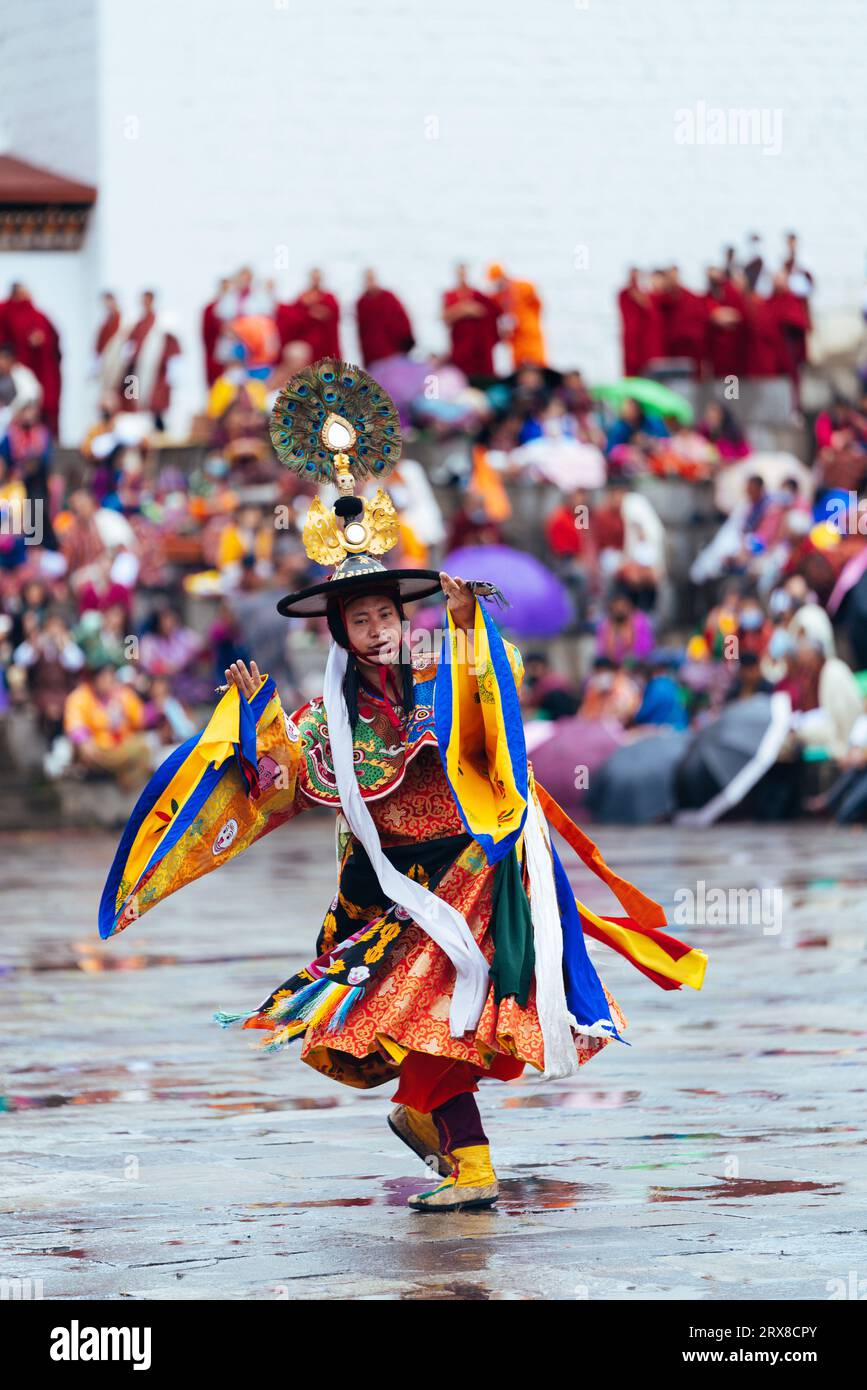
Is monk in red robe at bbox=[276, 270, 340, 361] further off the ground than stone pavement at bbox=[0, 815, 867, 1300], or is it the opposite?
monk in red robe at bbox=[276, 270, 340, 361]

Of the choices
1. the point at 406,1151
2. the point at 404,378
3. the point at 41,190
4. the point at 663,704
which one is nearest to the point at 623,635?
the point at 663,704

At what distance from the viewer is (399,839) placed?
6.39m

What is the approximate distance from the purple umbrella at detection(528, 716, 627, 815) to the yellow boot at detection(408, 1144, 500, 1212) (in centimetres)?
1273

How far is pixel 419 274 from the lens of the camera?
1201 inches

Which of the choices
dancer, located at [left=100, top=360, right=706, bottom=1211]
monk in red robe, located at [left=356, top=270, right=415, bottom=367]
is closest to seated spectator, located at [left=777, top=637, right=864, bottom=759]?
monk in red robe, located at [left=356, top=270, right=415, bottom=367]

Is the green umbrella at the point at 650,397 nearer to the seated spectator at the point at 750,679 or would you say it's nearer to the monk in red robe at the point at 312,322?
the monk in red robe at the point at 312,322

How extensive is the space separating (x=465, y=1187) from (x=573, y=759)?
12884 millimetres

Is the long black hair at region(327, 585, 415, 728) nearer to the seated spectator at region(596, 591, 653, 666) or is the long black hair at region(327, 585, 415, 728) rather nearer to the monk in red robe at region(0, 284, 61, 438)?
the seated spectator at region(596, 591, 653, 666)

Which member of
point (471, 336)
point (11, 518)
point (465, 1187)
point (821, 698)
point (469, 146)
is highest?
point (469, 146)

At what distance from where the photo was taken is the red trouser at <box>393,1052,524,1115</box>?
20.3ft

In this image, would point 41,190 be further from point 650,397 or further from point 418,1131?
point 418,1131

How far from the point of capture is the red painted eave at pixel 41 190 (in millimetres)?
28703
